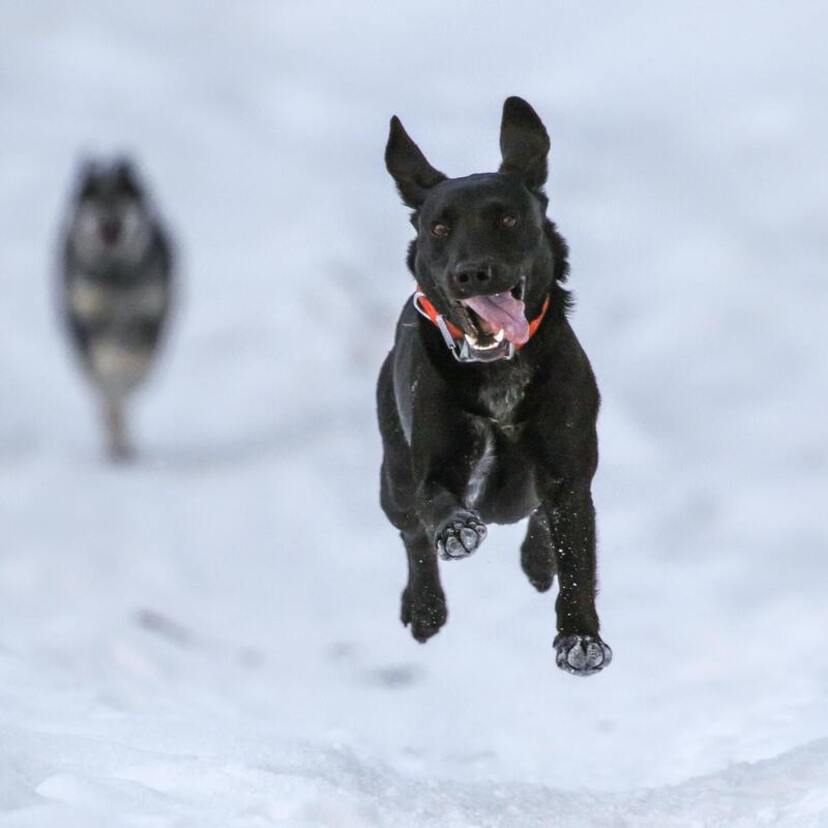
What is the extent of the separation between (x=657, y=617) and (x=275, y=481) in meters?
4.04

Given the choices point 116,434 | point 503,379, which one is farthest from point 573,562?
point 116,434

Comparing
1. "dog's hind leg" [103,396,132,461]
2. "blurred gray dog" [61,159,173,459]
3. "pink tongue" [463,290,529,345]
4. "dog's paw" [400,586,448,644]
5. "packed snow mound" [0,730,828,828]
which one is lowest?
"packed snow mound" [0,730,828,828]

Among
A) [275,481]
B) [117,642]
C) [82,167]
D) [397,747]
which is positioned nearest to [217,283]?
[82,167]

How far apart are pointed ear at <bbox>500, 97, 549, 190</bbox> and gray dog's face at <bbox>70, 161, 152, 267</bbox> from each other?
941cm

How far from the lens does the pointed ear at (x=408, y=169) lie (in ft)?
17.0

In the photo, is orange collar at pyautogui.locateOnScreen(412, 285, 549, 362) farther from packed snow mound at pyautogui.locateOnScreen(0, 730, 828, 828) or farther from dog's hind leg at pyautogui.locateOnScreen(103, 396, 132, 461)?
dog's hind leg at pyautogui.locateOnScreen(103, 396, 132, 461)

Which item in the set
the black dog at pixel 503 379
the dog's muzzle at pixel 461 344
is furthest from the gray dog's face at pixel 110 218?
the dog's muzzle at pixel 461 344

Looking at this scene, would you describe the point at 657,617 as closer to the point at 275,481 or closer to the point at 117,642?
the point at 117,642

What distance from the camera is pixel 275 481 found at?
13.1m

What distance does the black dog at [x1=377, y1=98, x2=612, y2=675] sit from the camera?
4875mm

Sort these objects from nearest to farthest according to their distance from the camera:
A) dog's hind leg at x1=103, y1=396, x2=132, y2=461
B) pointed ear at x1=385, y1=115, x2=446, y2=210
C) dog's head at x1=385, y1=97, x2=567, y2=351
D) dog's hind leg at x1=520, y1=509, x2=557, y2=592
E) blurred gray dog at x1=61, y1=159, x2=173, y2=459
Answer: dog's head at x1=385, y1=97, x2=567, y2=351, pointed ear at x1=385, y1=115, x2=446, y2=210, dog's hind leg at x1=520, y1=509, x2=557, y2=592, dog's hind leg at x1=103, y1=396, x2=132, y2=461, blurred gray dog at x1=61, y1=159, x2=173, y2=459

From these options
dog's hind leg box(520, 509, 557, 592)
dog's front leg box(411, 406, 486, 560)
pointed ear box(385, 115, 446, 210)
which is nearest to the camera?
dog's front leg box(411, 406, 486, 560)

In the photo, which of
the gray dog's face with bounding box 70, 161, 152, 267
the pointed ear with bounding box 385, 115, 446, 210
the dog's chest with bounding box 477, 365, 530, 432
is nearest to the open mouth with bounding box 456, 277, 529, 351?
the dog's chest with bounding box 477, 365, 530, 432

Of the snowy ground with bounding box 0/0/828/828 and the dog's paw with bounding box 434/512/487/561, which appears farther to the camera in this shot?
the snowy ground with bounding box 0/0/828/828
